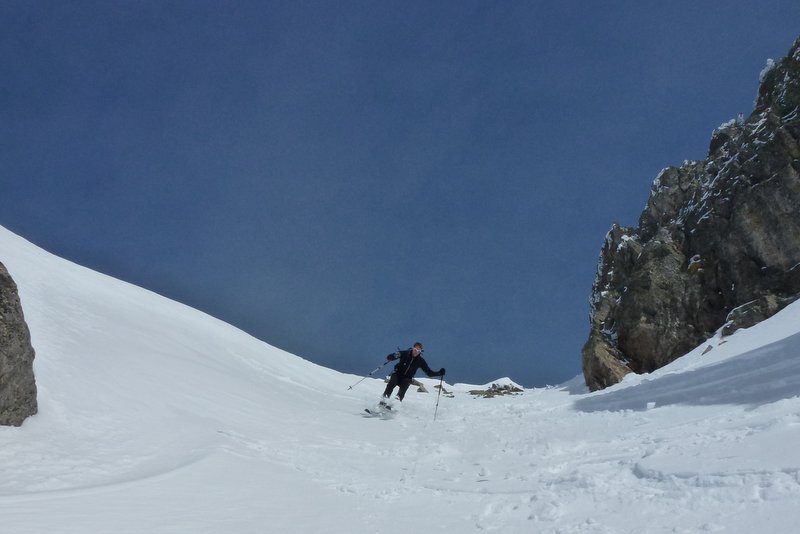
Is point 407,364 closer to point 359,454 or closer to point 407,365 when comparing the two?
point 407,365

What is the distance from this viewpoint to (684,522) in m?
4.81

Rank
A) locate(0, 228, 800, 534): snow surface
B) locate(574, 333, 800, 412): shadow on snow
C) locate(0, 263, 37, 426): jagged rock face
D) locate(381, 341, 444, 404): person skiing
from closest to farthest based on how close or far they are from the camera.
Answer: locate(0, 228, 800, 534): snow surface → locate(0, 263, 37, 426): jagged rock face → locate(574, 333, 800, 412): shadow on snow → locate(381, 341, 444, 404): person skiing

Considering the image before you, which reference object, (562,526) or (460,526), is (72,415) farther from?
(562,526)

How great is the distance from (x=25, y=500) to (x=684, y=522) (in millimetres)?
6542

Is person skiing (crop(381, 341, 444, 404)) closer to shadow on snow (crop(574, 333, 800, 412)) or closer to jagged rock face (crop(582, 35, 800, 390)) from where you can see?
shadow on snow (crop(574, 333, 800, 412))

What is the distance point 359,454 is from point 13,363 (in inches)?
230

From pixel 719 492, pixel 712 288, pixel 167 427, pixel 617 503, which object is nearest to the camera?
pixel 719 492

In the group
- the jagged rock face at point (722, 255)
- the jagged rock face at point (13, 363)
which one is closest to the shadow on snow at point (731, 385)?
the jagged rock face at point (13, 363)

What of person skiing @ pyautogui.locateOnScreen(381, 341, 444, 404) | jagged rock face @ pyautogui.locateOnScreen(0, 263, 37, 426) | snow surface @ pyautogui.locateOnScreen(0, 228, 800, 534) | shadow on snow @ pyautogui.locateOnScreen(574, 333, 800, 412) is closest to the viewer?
snow surface @ pyautogui.locateOnScreen(0, 228, 800, 534)

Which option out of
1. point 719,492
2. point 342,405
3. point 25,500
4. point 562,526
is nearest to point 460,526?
point 562,526

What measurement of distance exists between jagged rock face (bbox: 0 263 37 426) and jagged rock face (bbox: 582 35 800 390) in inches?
999

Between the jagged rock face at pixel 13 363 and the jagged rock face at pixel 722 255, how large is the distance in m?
25.4

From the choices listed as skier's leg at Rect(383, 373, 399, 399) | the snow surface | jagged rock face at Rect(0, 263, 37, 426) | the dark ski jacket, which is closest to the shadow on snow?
the snow surface

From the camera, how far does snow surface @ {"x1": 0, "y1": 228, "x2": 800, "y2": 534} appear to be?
5453mm
